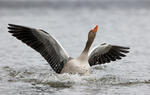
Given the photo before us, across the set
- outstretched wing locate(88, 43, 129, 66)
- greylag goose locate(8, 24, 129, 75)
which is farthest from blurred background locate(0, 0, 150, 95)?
outstretched wing locate(88, 43, 129, 66)

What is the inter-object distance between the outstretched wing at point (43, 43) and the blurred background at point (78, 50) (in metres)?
0.43

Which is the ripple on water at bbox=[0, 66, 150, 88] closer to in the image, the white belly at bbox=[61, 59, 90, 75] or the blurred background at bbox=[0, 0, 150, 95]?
the blurred background at bbox=[0, 0, 150, 95]

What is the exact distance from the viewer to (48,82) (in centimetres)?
1196

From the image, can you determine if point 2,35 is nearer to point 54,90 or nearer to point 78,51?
point 78,51

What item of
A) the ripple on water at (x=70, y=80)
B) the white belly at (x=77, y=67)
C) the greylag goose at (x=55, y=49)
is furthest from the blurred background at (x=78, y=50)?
the greylag goose at (x=55, y=49)

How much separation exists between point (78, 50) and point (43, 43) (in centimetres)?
521

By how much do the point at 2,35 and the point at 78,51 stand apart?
18.1 ft

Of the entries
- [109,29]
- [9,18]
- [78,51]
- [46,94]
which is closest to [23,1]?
[9,18]

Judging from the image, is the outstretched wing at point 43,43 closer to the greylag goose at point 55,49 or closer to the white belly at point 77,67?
the greylag goose at point 55,49

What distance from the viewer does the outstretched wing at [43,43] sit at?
12.4 meters

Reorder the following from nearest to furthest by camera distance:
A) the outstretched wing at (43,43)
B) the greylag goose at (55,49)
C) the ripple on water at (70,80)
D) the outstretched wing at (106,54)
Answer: the ripple on water at (70,80) → the greylag goose at (55,49) → the outstretched wing at (43,43) → the outstretched wing at (106,54)

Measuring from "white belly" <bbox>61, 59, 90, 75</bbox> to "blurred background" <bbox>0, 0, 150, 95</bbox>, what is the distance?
6.6 inches

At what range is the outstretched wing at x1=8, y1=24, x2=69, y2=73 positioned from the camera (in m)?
12.4

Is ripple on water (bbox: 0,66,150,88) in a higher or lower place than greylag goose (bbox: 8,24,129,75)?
lower
